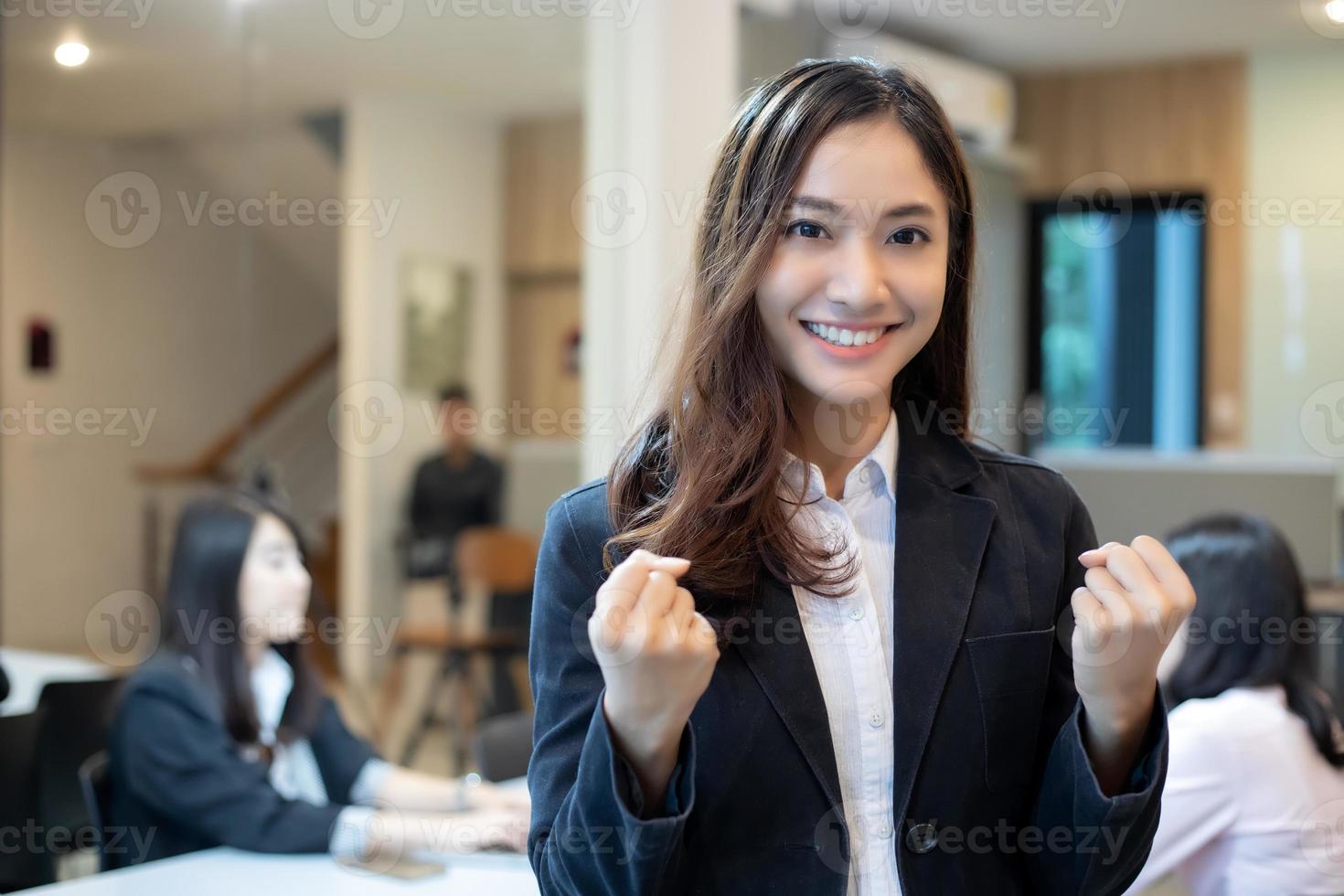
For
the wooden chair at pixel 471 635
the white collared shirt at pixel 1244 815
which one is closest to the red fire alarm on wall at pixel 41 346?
the wooden chair at pixel 471 635

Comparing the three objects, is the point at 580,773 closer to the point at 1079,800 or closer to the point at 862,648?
the point at 862,648

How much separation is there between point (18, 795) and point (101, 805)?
253mm

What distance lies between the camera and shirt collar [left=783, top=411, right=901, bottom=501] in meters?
1.11

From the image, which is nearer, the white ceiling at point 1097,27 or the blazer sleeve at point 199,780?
the blazer sleeve at point 199,780

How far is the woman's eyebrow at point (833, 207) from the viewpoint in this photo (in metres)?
1.02

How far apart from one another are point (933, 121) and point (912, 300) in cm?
16

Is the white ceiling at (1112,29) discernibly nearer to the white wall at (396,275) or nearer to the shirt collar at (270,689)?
the white wall at (396,275)

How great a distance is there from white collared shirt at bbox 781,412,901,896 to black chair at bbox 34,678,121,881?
1.76 meters

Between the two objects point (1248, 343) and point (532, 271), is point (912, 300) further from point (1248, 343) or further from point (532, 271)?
point (1248, 343)

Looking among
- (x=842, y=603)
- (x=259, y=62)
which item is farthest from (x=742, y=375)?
(x=259, y=62)

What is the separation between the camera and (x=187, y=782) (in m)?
2.02

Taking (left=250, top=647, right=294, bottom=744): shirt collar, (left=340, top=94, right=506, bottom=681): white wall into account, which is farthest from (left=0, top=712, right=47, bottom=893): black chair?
(left=340, top=94, right=506, bottom=681): white wall

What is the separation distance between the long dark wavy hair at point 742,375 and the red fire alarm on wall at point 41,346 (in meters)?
2.63

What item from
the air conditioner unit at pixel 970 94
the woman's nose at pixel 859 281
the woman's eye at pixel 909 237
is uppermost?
the air conditioner unit at pixel 970 94
